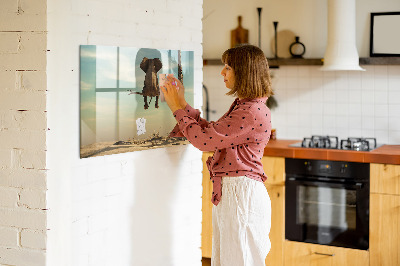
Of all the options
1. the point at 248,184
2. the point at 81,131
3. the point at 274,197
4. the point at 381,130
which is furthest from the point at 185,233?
the point at 381,130

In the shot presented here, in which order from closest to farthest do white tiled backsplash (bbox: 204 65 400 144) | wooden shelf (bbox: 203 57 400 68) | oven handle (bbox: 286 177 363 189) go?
oven handle (bbox: 286 177 363 189) < wooden shelf (bbox: 203 57 400 68) < white tiled backsplash (bbox: 204 65 400 144)

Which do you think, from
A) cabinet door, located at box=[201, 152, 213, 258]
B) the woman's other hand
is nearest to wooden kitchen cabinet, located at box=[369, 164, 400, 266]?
cabinet door, located at box=[201, 152, 213, 258]

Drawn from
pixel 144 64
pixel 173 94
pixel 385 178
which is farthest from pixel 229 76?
pixel 385 178

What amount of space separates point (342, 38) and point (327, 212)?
1319 millimetres

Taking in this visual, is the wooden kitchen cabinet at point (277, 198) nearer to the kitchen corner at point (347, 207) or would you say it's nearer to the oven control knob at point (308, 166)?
the kitchen corner at point (347, 207)

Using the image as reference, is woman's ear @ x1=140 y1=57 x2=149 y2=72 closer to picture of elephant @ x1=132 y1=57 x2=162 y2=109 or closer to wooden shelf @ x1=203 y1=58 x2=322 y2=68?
picture of elephant @ x1=132 y1=57 x2=162 y2=109

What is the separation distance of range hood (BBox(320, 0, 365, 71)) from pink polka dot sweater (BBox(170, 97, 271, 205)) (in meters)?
1.85

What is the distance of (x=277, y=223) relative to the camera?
445 centimetres

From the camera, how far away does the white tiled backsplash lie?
4707 millimetres

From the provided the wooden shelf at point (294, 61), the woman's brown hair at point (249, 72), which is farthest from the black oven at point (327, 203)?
the woman's brown hair at point (249, 72)

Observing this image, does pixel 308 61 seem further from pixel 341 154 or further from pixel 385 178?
pixel 385 178

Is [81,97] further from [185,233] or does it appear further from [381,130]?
[381,130]

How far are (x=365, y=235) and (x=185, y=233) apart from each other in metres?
1.56

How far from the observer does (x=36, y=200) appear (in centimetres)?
237
